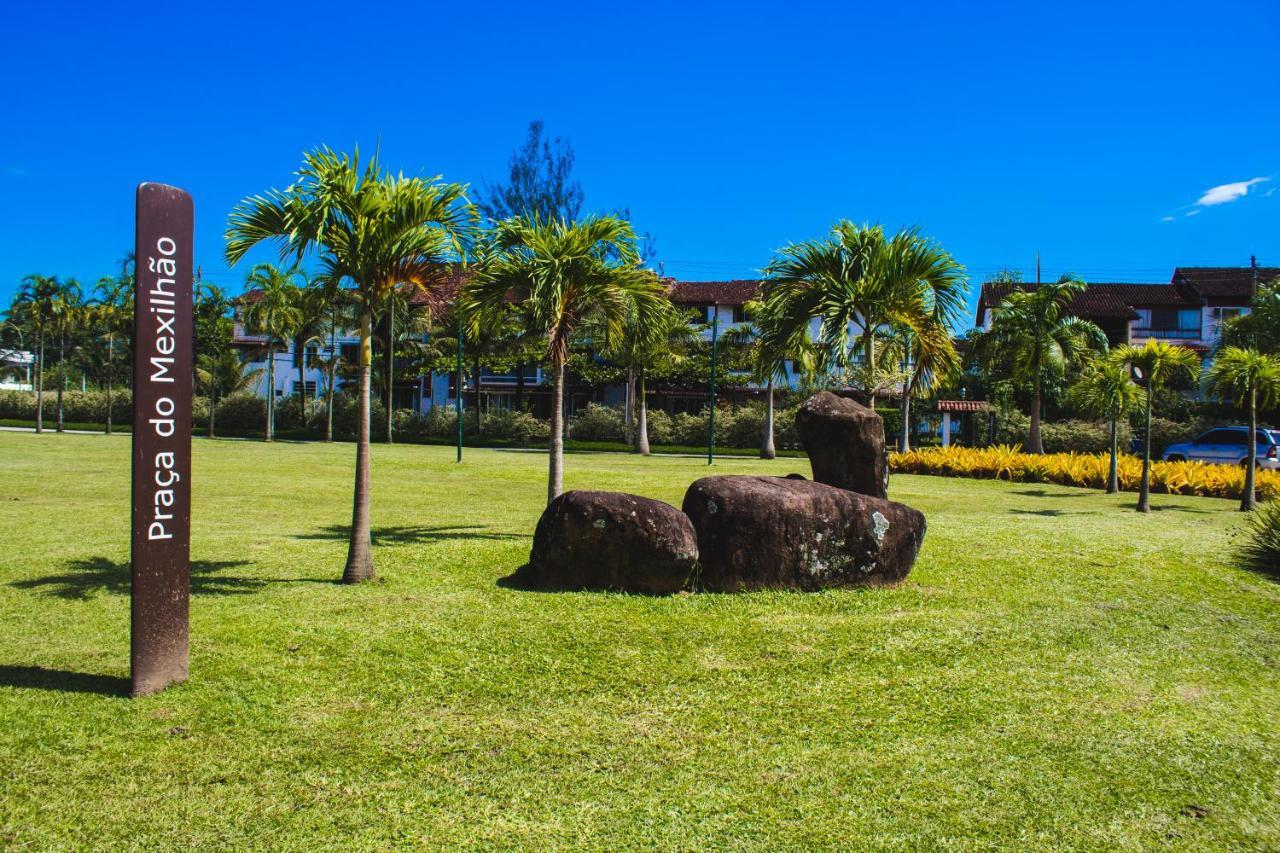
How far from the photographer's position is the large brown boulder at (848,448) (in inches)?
400

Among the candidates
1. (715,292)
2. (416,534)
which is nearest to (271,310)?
(715,292)

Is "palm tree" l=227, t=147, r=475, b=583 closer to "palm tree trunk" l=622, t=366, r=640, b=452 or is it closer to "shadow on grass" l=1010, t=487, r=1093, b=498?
"shadow on grass" l=1010, t=487, r=1093, b=498

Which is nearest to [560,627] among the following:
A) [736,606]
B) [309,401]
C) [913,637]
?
[736,606]

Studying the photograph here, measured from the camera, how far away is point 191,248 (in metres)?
5.68

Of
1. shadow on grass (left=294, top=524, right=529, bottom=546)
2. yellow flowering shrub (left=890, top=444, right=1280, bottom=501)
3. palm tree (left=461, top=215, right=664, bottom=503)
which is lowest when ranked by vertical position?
shadow on grass (left=294, top=524, right=529, bottom=546)

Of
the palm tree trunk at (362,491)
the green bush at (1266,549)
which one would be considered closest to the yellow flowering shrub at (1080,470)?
the green bush at (1266,549)

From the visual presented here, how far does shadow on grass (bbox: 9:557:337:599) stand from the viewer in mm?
8539

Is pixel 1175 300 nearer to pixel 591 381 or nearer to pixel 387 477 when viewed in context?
pixel 591 381

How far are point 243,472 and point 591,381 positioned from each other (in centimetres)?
2992

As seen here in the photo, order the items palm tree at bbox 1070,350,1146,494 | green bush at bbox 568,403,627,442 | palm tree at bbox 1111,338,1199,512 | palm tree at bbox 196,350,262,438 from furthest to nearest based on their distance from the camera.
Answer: palm tree at bbox 196,350,262,438 → green bush at bbox 568,403,627,442 → palm tree at bbox 1070,350,1146,494 → palm tree at bbox 1111,338,1199,512

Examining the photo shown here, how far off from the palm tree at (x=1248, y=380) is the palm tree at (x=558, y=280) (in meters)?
13.3

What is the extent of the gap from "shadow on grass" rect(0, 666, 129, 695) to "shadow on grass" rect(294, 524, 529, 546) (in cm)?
546

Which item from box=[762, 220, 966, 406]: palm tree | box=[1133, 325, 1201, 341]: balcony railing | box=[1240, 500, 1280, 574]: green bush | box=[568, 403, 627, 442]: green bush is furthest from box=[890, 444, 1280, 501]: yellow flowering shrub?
box=[1133, 325, 1201, 341]: balcony railing

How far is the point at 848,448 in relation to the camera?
33.4 ft
